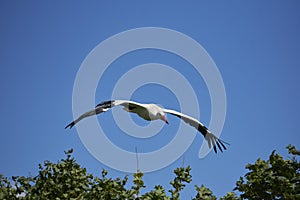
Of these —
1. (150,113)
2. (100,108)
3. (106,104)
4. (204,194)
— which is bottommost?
(204,194)

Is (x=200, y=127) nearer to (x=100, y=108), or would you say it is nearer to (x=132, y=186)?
(x=100, y=108)

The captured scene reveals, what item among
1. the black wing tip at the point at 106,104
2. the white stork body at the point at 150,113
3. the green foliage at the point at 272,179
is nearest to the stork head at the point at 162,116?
the white stork body at the point at 150,113

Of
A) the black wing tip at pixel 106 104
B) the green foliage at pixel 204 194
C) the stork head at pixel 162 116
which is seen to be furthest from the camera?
the stork head at pixel 162 116

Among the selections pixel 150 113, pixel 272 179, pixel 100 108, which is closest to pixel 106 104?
pixel 100 108

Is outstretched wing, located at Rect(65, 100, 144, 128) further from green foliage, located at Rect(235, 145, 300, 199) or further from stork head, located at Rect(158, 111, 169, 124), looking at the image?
green foliage, located at Rect(235, 145, 300, 199)

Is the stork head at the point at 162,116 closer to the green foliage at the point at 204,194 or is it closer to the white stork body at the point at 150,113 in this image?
the white stork body at the point at 150,113

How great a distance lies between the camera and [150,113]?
609 inches

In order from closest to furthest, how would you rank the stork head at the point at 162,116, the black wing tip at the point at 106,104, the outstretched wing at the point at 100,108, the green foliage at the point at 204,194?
1. the green foliage at the point at 204,194
2. the outstretched wing at the point at 100,108
3. the black wing tip at the point at 106,104
4. the stork head at the point at 162,116

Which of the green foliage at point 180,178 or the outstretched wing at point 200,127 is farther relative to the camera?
the outstretched wing at point 200,127

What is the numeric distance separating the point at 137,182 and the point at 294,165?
10.5 feet

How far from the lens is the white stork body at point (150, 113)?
43.1 ft

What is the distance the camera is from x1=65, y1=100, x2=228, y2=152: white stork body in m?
13.1

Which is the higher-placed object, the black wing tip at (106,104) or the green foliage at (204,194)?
the black wing tip at (106,104)

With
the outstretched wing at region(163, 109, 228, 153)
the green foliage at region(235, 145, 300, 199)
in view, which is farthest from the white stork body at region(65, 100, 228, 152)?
the green foliage at region(235, 145, 300, 199)
